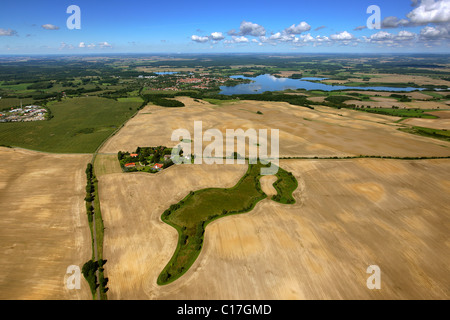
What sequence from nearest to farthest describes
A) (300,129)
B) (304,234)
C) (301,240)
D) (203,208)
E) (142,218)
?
1. (301,240)
2. (304,234)
3. (142,218)
4. (203,208)
5. (300,129)

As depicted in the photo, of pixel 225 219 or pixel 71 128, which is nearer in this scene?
pixel 225 219

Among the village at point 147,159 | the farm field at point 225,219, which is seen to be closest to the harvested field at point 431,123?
the farm field at point 225,219

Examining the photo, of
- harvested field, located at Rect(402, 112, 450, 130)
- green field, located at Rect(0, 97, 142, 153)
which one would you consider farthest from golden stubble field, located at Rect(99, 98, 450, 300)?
harvested field, located at Rect(402, 112, 450, 130)

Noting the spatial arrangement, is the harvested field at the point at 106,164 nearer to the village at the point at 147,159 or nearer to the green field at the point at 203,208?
the village at the point at 147,159

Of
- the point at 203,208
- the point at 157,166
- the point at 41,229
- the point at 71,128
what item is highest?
the point at 71,128

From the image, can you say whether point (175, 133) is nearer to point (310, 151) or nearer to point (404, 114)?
point (310, 151)

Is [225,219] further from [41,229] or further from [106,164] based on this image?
[106,164]

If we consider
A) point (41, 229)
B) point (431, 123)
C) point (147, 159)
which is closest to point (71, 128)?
point (147, 159)
